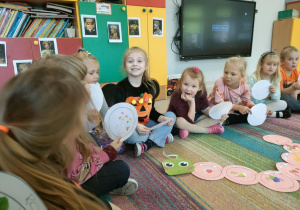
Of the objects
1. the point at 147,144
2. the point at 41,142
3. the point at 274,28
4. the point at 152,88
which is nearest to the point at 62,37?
the point at 152,88

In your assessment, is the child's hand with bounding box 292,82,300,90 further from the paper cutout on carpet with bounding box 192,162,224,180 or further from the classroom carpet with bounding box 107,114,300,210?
the paper cutout on carpet with bounding box 192,162,224,180

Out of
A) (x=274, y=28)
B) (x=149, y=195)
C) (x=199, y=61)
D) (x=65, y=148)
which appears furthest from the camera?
(x=274, y=28)

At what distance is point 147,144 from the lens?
52.8 inches

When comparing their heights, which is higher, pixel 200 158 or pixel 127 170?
pixel 127 170

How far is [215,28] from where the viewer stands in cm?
323

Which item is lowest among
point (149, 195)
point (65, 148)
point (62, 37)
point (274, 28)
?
point (149, 195)

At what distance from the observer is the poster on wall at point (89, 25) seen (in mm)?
2128

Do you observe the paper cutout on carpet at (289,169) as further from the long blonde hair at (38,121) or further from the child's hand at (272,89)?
the long blonde hair at (38,121)

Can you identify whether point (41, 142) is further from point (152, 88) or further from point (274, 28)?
point (274, 28)

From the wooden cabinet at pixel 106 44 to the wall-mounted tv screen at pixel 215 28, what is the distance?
3.17ft

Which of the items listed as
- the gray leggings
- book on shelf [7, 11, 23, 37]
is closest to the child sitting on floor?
the gray leggings

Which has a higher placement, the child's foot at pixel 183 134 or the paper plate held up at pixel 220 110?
the paper plate held up at pixel 220 110

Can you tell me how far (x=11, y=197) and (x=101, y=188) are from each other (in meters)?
0.52

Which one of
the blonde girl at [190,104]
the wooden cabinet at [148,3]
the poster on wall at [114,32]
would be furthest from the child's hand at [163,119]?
the wooden cabinet at [148,3]
